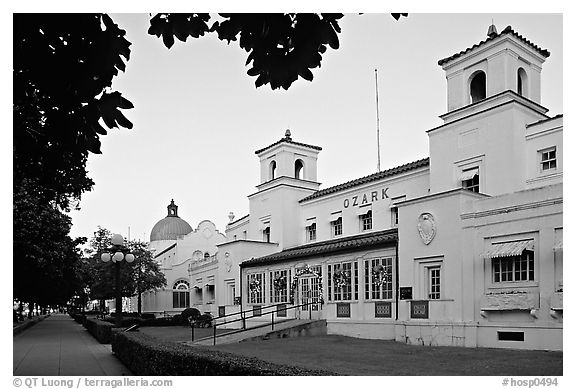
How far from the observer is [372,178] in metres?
23.9

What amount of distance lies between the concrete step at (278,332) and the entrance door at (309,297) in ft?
2.04

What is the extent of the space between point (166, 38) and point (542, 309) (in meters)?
11.2

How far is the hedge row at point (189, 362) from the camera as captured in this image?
24.8 ft

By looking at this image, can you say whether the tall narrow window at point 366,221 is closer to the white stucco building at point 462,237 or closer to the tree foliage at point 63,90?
the white stucco building at point 462,237

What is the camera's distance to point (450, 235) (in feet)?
55.8

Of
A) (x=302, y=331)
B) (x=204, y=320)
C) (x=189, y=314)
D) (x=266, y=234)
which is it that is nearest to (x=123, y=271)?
(x=189, y=314)

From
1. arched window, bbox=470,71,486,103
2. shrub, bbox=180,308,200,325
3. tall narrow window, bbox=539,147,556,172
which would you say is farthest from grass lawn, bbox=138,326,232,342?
arched window, bbox=470,71,486,103

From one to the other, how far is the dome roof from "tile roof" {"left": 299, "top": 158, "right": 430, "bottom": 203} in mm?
9181

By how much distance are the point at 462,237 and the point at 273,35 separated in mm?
11584

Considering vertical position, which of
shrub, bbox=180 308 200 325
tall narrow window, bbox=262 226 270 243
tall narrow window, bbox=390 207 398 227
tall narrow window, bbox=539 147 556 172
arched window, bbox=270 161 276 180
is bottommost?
shrub, bbox=180 308 200 325

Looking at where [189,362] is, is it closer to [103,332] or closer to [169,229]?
[169,229]

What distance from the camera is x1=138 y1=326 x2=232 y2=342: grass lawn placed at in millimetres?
15344

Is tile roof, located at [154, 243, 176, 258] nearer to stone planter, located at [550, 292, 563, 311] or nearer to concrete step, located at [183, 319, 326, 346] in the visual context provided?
concrete step, located at [183, 319, 326, 346]
